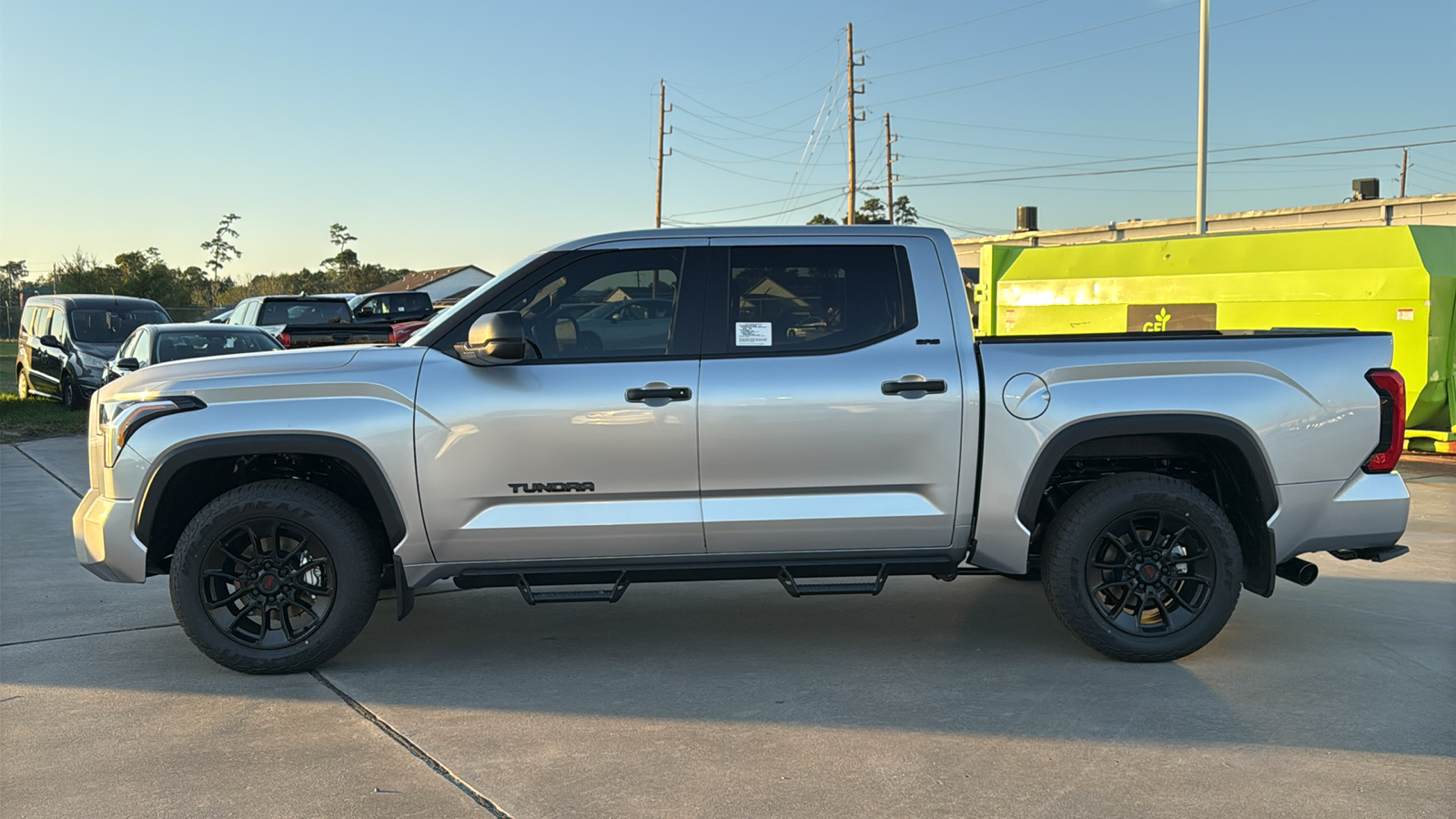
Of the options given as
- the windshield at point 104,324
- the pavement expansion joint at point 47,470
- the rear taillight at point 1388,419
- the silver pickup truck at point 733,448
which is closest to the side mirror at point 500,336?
the silver pickup truck at point 733,448

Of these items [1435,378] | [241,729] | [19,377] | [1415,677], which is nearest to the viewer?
[241,729]

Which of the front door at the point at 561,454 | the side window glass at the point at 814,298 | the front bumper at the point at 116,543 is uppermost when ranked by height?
the side window glass at the point at 814,298

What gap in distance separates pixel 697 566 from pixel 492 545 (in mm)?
873

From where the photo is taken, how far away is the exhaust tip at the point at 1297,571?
5.29 metres

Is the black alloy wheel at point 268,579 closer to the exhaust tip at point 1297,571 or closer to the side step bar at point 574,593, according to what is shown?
the side step bar at point 574,593

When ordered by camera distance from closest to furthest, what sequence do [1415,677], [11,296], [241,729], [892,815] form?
1. [892,815]
2. [241,729]
3. [1415,677]
4. [11,296]

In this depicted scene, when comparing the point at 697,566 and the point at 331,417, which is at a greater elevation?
the point at 331,417

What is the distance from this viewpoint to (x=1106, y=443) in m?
5.27

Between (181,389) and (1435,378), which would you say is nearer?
(181,389)

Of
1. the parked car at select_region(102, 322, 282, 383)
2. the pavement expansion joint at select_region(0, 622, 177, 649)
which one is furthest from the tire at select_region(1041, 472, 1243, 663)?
the parked car at select_region(102, 322, 282, 383)

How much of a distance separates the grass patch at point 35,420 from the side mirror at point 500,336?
1289 centimetres

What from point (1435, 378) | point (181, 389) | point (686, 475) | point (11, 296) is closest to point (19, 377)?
point (181, 389)

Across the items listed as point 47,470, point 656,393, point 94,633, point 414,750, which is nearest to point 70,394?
point 47,470

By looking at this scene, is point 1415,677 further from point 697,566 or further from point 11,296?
point 11,296
